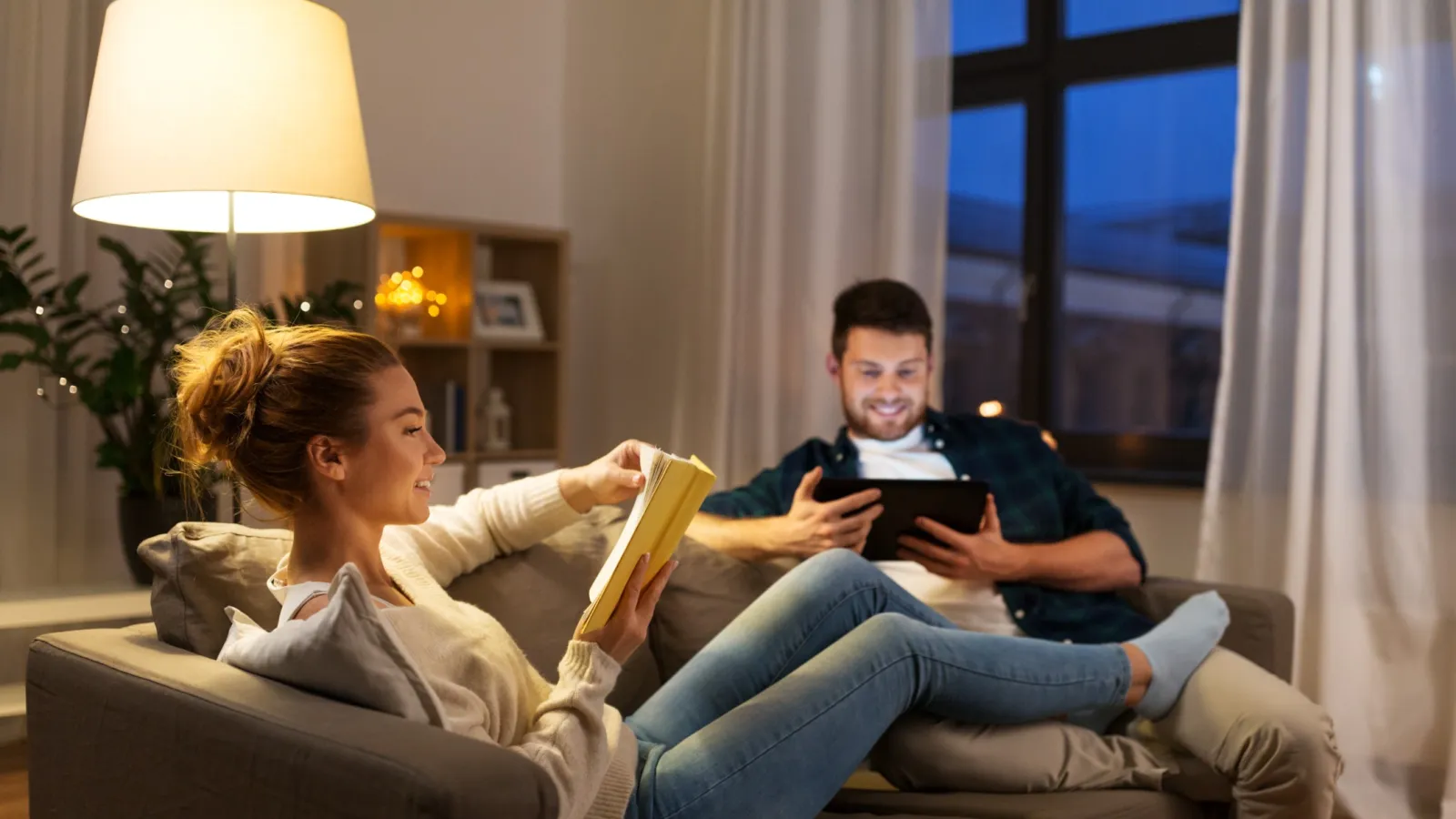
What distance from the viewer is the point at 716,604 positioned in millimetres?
2289

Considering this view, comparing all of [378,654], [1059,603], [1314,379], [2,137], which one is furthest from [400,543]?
[2,137]

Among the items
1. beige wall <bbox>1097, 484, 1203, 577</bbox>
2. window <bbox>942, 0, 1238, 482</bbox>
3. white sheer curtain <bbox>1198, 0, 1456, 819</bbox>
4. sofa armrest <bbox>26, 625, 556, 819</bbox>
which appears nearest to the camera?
sofa armrest <bbox>26, 625, 556, 819</bbox>

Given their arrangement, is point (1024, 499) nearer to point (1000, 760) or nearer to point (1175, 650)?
point (1175, 650)

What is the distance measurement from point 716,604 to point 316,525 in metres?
0.94

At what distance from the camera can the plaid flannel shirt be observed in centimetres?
239

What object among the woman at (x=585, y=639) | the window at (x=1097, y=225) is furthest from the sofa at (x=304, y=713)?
the window at (x=1097, y=225)

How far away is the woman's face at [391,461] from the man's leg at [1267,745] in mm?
1158

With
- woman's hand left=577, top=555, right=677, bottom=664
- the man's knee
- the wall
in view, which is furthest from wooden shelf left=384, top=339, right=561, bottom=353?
the man's knee

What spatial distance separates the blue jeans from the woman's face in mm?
431

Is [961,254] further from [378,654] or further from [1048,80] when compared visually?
[378,654]

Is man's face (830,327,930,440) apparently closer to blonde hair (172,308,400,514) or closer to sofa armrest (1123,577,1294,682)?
sofa armrest (1123,577,1294,682)

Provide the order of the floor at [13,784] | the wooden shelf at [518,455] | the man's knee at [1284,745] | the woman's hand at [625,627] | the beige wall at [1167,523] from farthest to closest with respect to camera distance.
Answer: the wooden shelf at [518,455] < the beige wall at [1167,523] < the floor at [13,784] < the man's knee at [1284,745] < the woman's hand at [625,627]

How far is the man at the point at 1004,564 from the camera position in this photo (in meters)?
1.90

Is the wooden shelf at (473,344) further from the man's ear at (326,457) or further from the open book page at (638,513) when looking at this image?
the open book page at (638,513)
